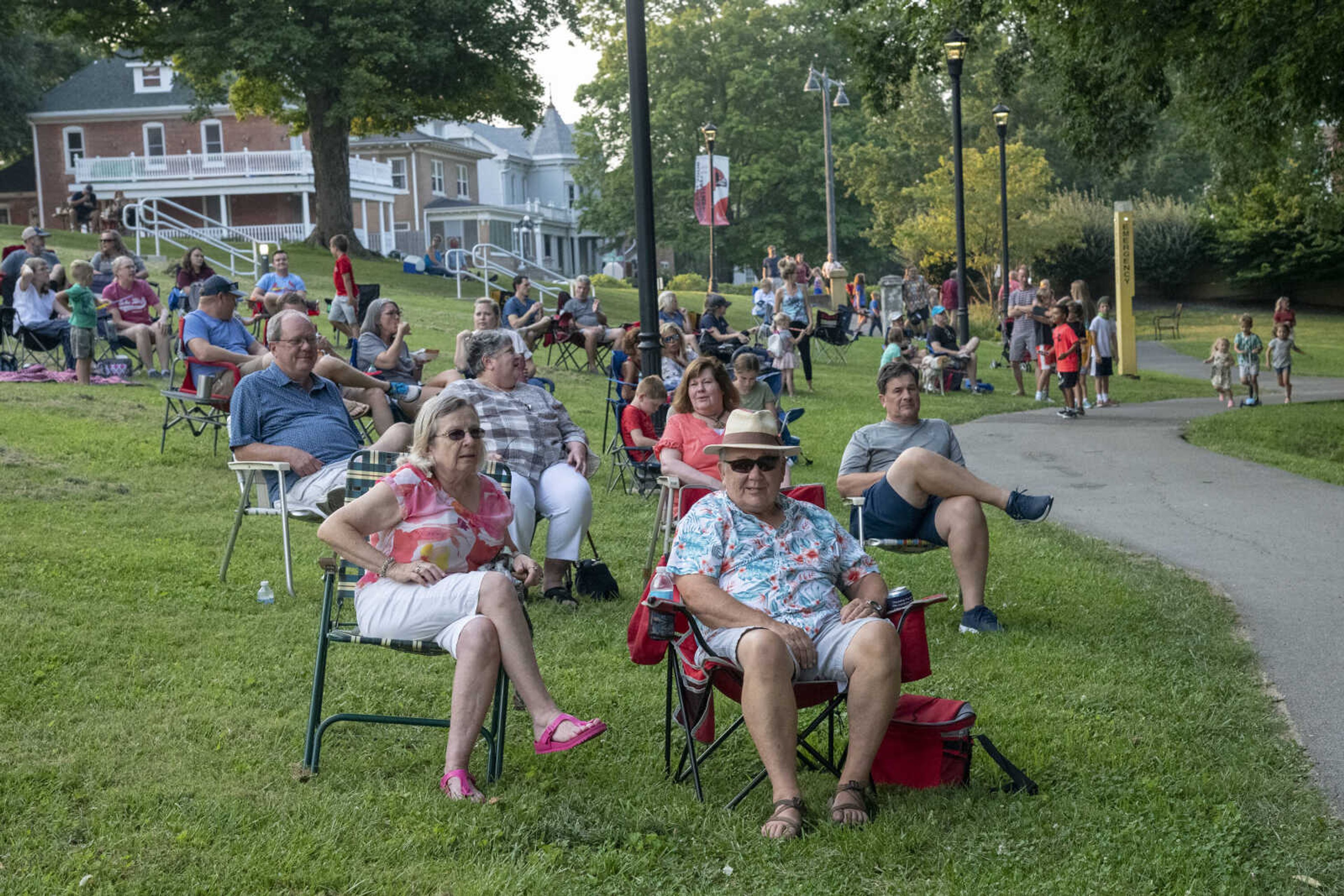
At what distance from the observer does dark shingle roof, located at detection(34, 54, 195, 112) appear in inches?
1950

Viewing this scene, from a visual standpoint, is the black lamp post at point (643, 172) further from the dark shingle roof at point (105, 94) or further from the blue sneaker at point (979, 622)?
the dark shingle roof at point (105, 94)

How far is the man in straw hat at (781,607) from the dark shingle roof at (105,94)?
48518mm

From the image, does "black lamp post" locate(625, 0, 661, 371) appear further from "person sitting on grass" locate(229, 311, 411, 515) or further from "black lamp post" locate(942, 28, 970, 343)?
"black lamp post" locate(942, 28, 970, 343)

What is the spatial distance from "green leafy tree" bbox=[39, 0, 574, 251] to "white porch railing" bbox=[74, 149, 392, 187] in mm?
8720

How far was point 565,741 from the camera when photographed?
453 cm

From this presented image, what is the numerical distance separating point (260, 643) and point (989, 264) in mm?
34880

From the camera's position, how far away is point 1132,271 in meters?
23.9

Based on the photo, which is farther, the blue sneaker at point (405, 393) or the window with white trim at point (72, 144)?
Answer: the window with white trim at point (72, 144)

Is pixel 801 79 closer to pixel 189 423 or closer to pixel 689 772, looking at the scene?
pixel 189 423

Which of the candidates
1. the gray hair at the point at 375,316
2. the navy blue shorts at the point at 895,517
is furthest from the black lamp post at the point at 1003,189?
Result: the navy blue shorts at the point at 895,517

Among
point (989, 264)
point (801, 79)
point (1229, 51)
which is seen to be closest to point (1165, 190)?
point (801, 79)

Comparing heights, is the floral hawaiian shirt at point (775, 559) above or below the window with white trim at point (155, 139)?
below

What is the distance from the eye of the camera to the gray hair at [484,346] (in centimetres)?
754

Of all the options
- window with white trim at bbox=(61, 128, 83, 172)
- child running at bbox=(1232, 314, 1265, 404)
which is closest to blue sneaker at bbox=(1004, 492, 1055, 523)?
child running at bbox=(1232, 314, 1265, 404)
